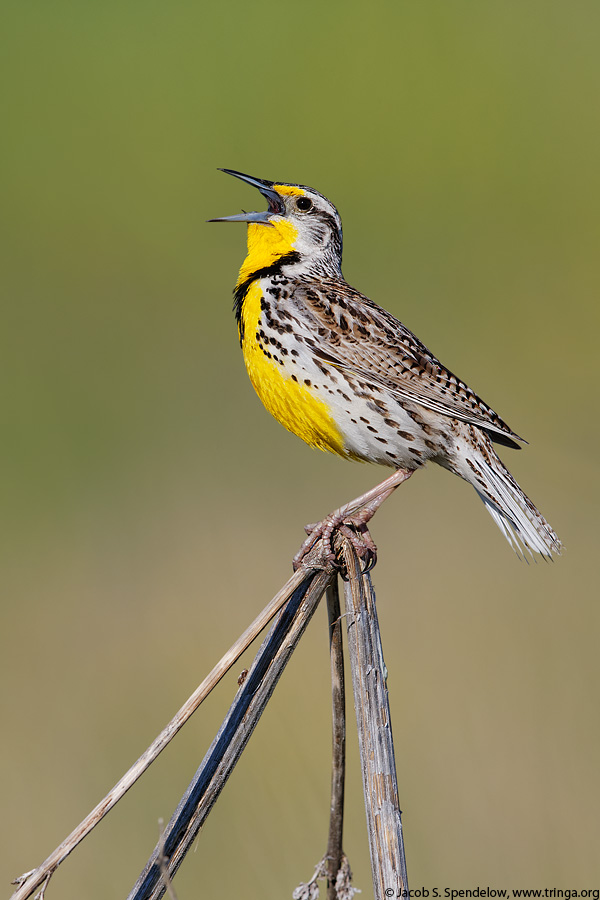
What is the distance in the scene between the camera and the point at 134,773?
144cm

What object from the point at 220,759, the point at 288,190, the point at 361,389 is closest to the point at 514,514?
the point at 361,389

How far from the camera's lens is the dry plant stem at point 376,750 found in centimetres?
161

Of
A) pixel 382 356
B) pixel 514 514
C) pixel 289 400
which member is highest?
pixel 382 356

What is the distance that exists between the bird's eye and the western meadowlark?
0.12 m

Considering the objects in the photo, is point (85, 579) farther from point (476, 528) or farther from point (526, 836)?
point (526, 836)

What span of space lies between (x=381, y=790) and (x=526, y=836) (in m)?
1.12

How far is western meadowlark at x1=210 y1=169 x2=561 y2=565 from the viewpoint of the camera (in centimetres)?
254

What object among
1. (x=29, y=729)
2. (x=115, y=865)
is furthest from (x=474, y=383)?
(x=115, y=865)

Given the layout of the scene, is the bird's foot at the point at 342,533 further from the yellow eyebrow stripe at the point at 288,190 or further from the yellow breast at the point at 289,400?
the yellow eyebrow stripe at the point at 288,190

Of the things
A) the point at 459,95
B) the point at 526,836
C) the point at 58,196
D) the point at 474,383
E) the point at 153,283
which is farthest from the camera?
the point at 459,95

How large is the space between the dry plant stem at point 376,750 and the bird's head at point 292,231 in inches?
51.4

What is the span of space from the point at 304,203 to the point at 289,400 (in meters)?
0.69

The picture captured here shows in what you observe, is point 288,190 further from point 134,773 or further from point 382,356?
point 134,773

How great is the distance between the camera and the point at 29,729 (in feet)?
10.3
